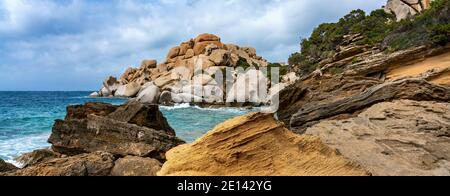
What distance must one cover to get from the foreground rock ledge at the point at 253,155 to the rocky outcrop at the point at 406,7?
34.8 metres

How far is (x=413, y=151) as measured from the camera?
20.1ft

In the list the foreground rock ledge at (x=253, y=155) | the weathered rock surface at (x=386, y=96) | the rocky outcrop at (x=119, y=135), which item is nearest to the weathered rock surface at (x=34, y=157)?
the rocky outcrop at (x=119, y=135)

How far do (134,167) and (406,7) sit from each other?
1631 inches

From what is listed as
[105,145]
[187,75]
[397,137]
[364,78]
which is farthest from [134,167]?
[187,75]

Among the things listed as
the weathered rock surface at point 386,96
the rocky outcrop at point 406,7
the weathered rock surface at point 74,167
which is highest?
the rocky outcrop at point 406,7

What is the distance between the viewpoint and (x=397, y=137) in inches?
270

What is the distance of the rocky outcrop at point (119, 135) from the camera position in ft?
31.5

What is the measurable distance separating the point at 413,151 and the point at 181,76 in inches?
2104

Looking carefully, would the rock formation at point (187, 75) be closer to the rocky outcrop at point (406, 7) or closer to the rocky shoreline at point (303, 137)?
the rocky outcrop at point (406, 7)

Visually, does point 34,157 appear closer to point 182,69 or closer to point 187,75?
point 187,75

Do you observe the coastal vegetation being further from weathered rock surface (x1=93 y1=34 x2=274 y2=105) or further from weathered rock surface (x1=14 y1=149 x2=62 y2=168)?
weathered rock surface (x1=14 y1=149 x2=62 y2=168)
